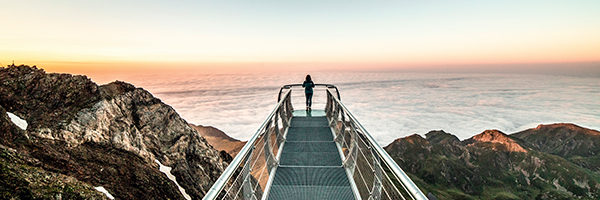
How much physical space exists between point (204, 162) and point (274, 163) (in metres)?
33.6

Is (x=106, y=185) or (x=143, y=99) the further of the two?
(x=143, y=99)

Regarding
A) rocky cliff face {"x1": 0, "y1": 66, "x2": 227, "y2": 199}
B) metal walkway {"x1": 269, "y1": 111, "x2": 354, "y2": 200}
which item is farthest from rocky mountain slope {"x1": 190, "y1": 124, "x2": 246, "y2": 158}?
metal walkway {"x1": 269, "y1": 111, "x2": 354, "y2": 200}

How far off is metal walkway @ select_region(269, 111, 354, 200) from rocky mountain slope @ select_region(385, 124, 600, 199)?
113099mm

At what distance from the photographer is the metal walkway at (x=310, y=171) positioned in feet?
14.0

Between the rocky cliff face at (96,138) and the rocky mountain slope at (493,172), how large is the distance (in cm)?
9957

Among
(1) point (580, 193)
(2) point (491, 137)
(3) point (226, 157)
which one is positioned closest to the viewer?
(3) point (226, 157)

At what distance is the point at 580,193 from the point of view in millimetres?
115875

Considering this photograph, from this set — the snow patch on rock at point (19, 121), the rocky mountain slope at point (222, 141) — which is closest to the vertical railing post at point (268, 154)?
the snow patch on rock at point (19, 121)

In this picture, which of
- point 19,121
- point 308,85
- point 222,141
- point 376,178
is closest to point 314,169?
point 376,178

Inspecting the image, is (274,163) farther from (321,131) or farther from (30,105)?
(30,105)

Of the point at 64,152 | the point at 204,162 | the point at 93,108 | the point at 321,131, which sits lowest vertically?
the point at 204,162

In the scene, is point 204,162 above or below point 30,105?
below

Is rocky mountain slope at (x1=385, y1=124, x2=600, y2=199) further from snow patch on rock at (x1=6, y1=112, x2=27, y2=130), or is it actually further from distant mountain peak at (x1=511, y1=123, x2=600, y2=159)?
snow patch on rock at (x1=6, y1=112, x2=27, y2=130)

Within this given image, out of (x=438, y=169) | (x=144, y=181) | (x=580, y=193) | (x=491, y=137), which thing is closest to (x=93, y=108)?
(x=144, y=181)
